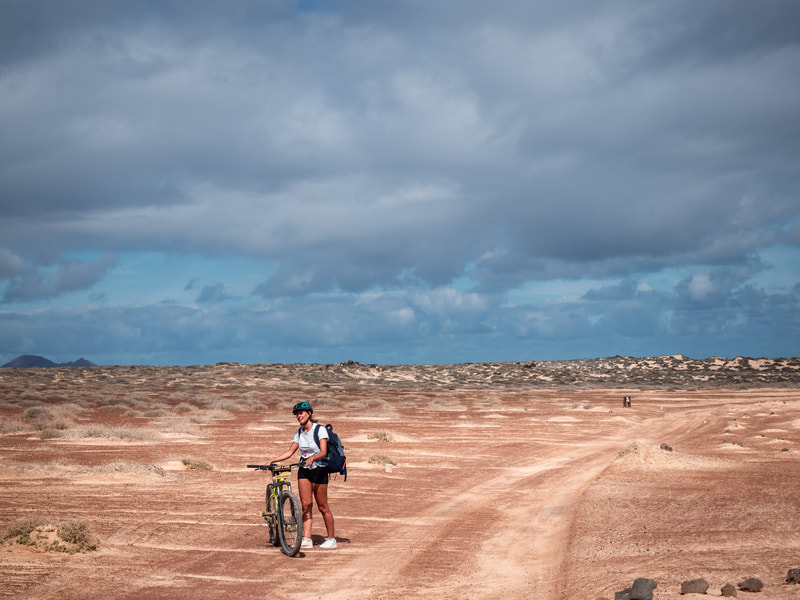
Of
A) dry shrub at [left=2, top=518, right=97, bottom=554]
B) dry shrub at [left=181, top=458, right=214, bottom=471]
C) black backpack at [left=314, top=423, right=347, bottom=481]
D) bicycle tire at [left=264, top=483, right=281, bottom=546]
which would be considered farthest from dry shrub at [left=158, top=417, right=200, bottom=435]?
black backpack at [left=314, top=423, right=347, bottom=481]

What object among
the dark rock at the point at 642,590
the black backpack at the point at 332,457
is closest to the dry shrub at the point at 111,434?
the black backpack at the point at 332,457

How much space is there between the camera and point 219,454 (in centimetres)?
2402

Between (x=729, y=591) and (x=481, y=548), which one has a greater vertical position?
(x=729, y=591)

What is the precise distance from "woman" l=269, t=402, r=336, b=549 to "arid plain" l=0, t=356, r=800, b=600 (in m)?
0.51

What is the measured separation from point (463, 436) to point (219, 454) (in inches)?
474

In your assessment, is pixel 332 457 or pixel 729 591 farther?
pixel 332 457

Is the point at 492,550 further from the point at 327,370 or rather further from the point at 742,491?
the point at 327,370

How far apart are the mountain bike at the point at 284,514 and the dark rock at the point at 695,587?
16.6 ft

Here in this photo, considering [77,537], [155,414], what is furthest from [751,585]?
[155,414]

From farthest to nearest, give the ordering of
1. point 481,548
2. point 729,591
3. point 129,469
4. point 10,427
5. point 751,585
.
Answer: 1. point 10,427
2. point 129,469
3. point 481,548
4. point 751,585
5. point 729,591

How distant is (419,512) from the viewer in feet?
48.9

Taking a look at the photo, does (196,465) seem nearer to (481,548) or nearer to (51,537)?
(51,537)

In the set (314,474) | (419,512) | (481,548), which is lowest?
(419,512)

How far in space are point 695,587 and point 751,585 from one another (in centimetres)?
56
